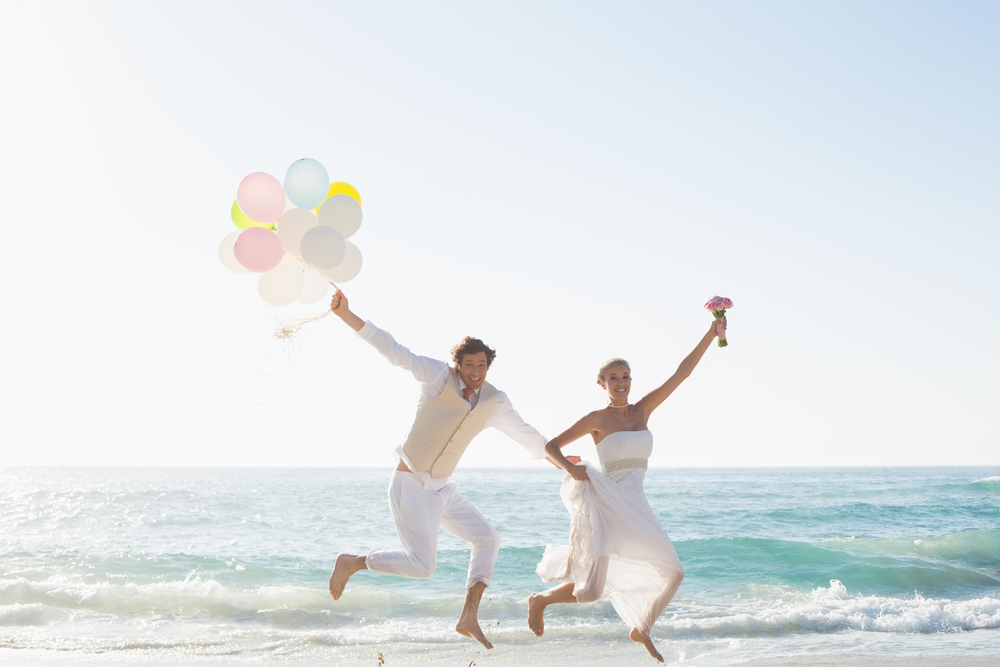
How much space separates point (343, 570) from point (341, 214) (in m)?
2.59

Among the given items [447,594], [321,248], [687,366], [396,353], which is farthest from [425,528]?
[447,594]

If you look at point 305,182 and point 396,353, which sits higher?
point 305,182

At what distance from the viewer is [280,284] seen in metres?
Result: 5.25

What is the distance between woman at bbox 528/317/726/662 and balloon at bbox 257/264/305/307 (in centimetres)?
223

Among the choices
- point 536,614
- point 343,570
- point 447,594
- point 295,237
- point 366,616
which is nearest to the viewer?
point 295,237

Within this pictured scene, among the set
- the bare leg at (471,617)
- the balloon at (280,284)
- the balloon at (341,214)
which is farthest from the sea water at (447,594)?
the balloon at (341,214)

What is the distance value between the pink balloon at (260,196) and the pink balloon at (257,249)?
21cm

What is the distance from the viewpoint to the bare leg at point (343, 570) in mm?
5582

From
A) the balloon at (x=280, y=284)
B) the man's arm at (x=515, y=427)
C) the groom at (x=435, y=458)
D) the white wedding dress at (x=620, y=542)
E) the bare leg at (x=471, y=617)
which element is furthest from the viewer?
the white wedding dress at (x=620, y=542)

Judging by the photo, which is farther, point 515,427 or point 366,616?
point 366,616

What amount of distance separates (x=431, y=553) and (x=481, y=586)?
44 centimetres

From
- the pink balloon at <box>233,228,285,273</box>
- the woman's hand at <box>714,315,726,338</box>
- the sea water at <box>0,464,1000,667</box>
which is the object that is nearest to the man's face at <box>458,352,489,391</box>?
the pink balloon at <box>233,228,285,273</box>

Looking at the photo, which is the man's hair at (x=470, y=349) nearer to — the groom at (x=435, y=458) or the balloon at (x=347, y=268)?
the groom at (x=435, y=458)

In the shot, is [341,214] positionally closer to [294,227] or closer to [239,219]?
[294,227]
